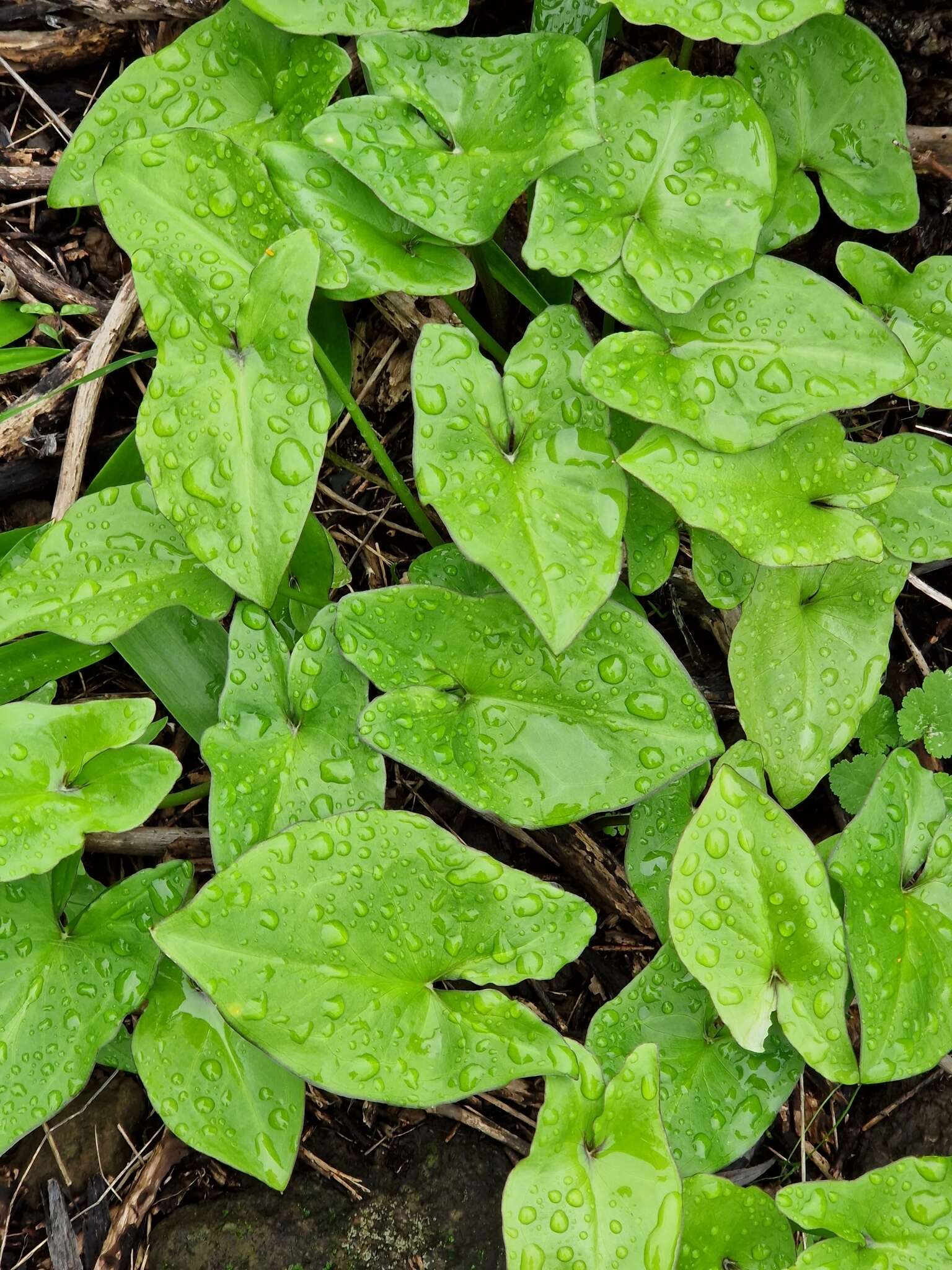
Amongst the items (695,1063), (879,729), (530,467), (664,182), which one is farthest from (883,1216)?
(664,182)

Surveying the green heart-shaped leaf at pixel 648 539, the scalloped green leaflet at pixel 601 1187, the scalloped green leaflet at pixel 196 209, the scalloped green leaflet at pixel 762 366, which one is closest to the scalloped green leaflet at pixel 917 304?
the scalloped green leaflet at pixel 762 366

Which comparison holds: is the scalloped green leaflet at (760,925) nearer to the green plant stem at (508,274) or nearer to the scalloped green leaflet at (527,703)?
the scalloped green leaflet at (527,703)

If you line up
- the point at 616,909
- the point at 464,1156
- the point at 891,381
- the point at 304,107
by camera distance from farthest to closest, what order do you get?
the point at 616,909 < the point at 464,1156 < the point at 304,107 < the point at 891,381

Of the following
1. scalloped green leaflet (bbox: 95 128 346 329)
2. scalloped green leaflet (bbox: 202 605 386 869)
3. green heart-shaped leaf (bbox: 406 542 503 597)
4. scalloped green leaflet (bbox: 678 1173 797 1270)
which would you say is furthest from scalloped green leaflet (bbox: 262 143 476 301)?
scalloped green leaflet (bbox: 678 1173 797 1270)

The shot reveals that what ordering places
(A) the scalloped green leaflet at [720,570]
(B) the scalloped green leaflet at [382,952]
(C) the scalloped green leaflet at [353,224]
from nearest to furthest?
(B) the scalloped green leaflet at [382,952] < (C) the scalloped green leaflet at [353,224] < (A) the scalloped green leaflet at [720,570]

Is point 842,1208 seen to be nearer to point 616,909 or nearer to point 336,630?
point 616,909

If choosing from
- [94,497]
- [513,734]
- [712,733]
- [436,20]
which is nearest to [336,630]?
[513,734]

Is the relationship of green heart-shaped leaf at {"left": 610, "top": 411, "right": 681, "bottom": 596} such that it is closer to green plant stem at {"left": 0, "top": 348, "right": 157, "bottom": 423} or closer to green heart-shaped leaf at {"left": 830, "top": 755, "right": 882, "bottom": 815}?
green heart-shaped leaf at {"left": 830, "top": 755, "right": 882, "bottom": 815}
